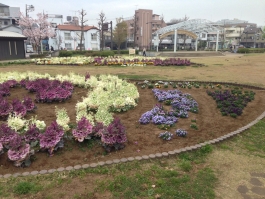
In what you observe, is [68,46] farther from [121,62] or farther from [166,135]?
[166,135]

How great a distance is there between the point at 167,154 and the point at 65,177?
5.73 ft

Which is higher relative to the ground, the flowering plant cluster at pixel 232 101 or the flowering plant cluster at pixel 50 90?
the flowering plant cluster at pixel 50 90

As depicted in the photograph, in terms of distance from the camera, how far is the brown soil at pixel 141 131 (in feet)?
13.1

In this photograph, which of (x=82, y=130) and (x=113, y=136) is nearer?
(x=113, y=136)

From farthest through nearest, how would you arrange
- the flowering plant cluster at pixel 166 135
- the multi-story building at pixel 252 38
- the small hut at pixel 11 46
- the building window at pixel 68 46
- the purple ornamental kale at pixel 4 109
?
the multi-story building at pixel 252 38
the building window at pixel 68 46
the small hut at pixel 11 46
the purple ornamental kale at pixel 4 109
the flowering plant cluster at pixel 166 135

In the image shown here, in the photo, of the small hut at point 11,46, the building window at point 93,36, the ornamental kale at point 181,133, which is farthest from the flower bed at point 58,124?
the building window at point 93,36

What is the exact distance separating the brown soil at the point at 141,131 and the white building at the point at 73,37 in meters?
46.6

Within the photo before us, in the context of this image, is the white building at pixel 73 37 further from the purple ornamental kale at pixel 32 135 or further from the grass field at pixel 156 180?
the grass field at pixel 156 180

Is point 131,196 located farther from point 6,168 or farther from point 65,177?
point 6,168

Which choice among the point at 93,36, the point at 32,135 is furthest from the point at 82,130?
the point at 93,36

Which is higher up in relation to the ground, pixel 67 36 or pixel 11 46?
pixel 67 36

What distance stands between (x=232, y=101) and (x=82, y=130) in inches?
202

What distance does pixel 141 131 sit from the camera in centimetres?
520

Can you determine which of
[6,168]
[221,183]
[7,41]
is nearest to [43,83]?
[6,168]
